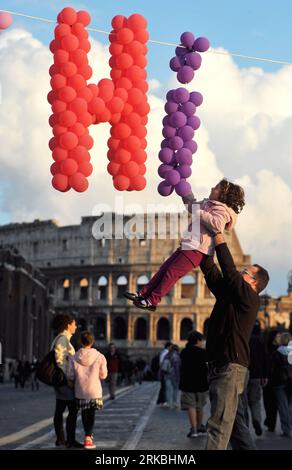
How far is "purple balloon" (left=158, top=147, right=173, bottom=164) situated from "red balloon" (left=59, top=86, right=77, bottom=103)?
71 centimetres

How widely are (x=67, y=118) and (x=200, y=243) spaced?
48.7 inches

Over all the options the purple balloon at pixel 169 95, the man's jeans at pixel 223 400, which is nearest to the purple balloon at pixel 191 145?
the purple balloon at pixel 169 95

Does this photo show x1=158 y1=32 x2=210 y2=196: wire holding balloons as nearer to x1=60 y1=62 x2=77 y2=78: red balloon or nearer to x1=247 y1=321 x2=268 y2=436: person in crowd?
x1=60 y1=62 x2=77 y2=78: red balloon

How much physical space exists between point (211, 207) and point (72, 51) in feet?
4.93

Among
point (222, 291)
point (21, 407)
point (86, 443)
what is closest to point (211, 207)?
point (222, 291)

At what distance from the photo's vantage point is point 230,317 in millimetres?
5977

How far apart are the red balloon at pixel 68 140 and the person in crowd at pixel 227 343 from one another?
119 cm

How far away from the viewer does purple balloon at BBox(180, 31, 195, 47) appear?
20.9 feet

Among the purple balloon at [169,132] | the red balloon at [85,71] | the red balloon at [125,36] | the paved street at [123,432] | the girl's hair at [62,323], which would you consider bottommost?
the paved street at [123,432]

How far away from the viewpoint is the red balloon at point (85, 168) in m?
6.09

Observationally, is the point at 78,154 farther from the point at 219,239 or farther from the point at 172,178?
the point at 219,239

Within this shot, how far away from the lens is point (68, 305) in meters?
100

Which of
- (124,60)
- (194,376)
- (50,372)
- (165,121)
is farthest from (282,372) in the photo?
(124,60)

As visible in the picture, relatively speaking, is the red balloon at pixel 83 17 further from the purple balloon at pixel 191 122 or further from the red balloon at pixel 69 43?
the purple balloon at pixel 191 122
